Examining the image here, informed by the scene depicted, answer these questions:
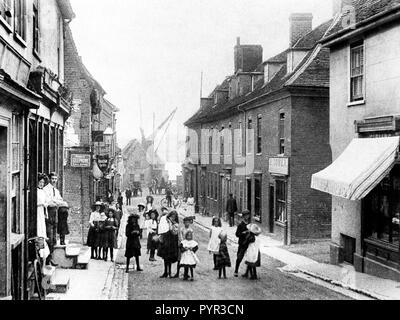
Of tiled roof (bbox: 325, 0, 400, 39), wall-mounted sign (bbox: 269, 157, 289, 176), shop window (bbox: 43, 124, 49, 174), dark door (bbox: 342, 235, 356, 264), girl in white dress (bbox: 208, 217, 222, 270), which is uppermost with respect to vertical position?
tiled roof (bbox: 325, 0, 400, 39)

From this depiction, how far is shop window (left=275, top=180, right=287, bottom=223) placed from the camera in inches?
850

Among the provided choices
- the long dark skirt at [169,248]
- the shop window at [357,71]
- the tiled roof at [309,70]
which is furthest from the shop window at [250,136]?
the long dark skirt at [169,248]

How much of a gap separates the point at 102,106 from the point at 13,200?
10.6m

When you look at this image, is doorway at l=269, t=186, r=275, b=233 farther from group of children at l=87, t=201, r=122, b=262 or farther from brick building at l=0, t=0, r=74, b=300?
brick building at l=0, t=0, r=74, b=300

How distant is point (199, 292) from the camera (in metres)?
11.9

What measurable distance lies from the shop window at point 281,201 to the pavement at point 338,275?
147 centimetres

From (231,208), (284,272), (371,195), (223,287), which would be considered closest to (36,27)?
(223,287)

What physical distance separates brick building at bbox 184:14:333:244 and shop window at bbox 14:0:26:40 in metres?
12.0

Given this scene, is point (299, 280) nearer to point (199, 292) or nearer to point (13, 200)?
point (199, 292)

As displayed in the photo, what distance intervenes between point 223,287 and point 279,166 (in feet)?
32.7

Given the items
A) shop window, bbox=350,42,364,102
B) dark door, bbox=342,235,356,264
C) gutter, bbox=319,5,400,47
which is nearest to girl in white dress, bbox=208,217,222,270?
dark door, bbox=342,235,356,264

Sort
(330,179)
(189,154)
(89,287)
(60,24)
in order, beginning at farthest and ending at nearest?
(189,154)
(60,24)
(330,179)
(89,287)

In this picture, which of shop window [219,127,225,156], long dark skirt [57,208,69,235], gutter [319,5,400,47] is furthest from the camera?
shop window [219,127,225,156]
